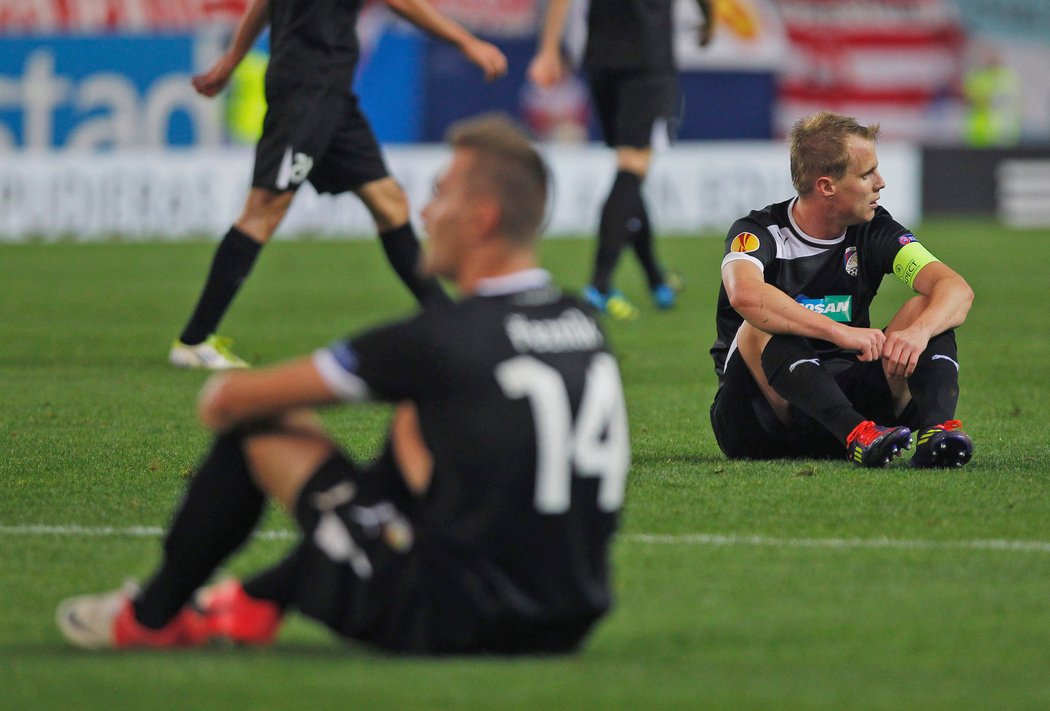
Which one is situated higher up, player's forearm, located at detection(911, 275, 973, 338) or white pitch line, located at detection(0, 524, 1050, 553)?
player's forearm, located at detection(911, 275, 973, 338)

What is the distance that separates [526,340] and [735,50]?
27925 mm

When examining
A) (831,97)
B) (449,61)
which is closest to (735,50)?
(831,97)

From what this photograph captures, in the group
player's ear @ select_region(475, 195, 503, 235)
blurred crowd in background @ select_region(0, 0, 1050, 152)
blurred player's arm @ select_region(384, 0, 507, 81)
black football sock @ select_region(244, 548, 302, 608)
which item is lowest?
blurred crowd in background @ select_region(0, 0, 1050, 152)

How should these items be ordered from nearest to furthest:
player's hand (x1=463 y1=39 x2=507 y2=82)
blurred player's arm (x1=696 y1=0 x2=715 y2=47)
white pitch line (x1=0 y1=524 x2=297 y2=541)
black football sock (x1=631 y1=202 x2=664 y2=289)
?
white pitch line (x1=0 y1=524 x2=297 y2=541), player's hand (x1=463 y1=39 x2=507 y2=82), blurred player's arm (x1=696 y1=0 x2=715 y2=47), black football sock (x1=631 y1=202 x2=664 y2=289)

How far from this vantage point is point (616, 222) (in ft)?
34.4

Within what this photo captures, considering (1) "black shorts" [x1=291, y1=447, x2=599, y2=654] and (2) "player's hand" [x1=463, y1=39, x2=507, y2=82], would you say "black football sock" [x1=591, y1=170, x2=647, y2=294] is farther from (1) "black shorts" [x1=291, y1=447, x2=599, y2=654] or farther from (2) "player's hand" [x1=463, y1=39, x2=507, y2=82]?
(1) "black shorts" [x1=291, y1=447, x2=599, y2=654]

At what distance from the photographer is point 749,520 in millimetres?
5047

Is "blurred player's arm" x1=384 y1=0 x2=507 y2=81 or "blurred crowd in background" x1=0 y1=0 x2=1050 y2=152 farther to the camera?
"blurred crowd in background" x1=0 y1=0 x2=1050 y2=152

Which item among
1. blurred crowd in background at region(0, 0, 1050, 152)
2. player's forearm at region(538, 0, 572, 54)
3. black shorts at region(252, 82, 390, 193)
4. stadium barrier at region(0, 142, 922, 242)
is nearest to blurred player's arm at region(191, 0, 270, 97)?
black shorts at region(252, 82, 390, 193)

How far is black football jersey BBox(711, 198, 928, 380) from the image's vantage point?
5.94 m

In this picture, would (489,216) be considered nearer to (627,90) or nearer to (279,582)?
(279,582)

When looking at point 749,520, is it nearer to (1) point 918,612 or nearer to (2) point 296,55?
(1) point 918,612

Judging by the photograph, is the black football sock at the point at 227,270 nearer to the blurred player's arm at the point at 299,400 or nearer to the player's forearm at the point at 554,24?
the player's forearm at the point at 554,24

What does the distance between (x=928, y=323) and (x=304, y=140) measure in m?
3.55
